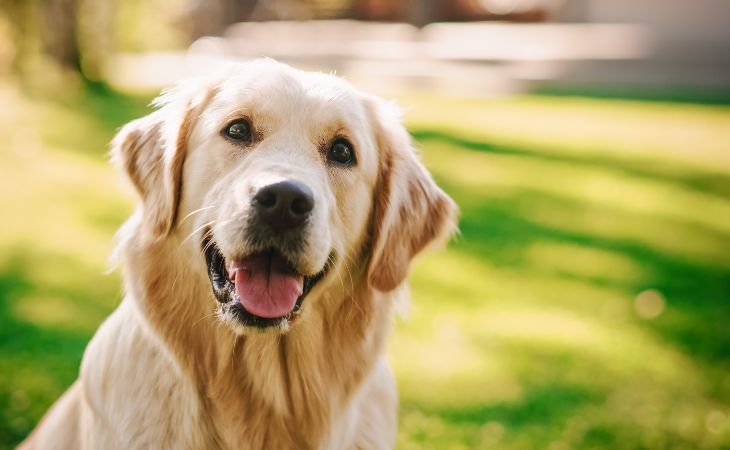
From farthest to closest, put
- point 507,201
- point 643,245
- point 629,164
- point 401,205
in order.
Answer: point 629,164
point 507,201
point 643,245
point 401,205

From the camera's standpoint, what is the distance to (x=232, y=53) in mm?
16641

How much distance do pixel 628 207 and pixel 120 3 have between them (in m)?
16.2

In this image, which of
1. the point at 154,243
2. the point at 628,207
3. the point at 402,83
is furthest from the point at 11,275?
the point at 402,83

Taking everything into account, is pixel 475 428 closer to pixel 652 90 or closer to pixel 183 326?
pixel 183 326

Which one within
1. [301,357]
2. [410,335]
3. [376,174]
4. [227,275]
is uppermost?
[376,174]

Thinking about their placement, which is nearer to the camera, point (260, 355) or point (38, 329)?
point (260, 355)

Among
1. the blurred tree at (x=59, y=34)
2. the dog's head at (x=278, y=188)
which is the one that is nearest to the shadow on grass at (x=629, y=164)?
the dog's head at (x=278, y=188)

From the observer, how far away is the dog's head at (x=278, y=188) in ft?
8.10

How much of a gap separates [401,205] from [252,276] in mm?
782

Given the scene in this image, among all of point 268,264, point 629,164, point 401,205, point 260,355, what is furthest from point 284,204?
point 629,164

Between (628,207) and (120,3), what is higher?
(120,3)

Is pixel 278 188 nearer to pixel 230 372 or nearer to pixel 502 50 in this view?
pixel 230 372

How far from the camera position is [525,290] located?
5.66 m

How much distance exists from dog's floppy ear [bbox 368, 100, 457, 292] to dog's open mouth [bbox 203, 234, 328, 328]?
1.44 feet
